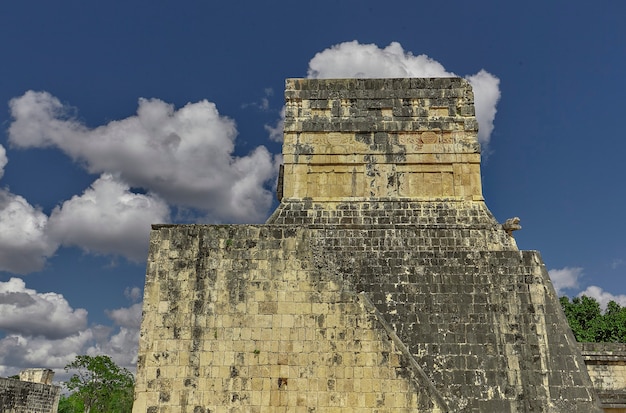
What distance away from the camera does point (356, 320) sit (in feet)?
33.1

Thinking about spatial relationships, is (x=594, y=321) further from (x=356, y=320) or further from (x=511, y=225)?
(x=356, y=320)

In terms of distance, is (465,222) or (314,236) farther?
(465,222)

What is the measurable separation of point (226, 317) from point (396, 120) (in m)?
6.37

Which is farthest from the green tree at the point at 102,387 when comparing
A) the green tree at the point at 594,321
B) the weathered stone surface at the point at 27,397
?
the green tree at the point at 594,321

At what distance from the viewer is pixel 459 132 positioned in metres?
13.3

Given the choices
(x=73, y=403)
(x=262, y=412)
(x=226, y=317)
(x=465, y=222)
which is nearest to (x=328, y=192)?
(x=465, y=222)

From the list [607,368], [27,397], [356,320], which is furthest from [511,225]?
[27,397]

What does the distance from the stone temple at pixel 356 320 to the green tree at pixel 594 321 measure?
18.9m

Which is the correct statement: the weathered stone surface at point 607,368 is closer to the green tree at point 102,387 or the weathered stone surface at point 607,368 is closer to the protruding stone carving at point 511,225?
the protruding stone carving at point 511,225

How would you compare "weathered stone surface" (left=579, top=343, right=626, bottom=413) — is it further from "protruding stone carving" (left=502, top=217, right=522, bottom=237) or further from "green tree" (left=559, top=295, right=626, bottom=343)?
"green tree" (left=559, top=295, right=626, bottom=343)

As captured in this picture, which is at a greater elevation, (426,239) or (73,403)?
(426,239)

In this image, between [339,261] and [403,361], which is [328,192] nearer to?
[339,261]

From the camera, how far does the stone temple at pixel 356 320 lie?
32.3ft

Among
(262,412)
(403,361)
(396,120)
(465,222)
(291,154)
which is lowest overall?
(262,412)
